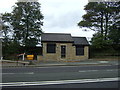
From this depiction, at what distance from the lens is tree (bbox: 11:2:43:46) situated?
77.7 ft

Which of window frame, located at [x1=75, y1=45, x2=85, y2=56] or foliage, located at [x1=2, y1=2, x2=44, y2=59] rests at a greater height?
foliage, located at [x1=2, y1=2, x2=44, y2=59]

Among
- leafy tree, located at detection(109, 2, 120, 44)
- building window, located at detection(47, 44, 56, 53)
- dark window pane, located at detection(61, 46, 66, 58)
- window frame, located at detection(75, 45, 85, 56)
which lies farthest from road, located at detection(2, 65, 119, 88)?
leafy tree, located at detection(109, 2, 120, 44)

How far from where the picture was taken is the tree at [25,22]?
23672mm

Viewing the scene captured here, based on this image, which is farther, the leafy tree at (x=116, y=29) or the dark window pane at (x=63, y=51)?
the leafy tree at (x=116, y=29)

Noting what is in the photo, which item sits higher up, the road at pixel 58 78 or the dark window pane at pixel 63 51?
the dark window pane at pixel 63 51

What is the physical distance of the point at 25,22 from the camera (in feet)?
78.4

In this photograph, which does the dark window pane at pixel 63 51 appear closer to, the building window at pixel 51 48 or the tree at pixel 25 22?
the building window at pixel 51 48

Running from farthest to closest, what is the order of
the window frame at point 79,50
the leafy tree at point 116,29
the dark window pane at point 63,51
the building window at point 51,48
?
the leafy tree at point 116,29, the window frame at point 79,50, the dark window pane at point 63,51, the building window at point 51,48

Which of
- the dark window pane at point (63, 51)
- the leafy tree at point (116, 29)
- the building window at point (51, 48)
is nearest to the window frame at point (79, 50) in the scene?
the dark window pane at point (63, 51)

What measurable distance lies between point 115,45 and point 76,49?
7384 millimetres

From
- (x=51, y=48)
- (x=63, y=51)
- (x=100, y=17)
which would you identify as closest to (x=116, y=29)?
(x=100, y=17)

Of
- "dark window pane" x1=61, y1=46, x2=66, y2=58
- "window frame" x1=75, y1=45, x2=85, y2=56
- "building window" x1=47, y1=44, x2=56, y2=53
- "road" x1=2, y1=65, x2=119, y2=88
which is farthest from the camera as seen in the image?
"window frame" x1=75, y1=45, x2=85, y2=56

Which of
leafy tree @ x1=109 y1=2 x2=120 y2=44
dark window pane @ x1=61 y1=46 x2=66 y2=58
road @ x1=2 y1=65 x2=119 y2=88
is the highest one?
leafy tree @ x1=109 y1=2 x2=120 y2=44

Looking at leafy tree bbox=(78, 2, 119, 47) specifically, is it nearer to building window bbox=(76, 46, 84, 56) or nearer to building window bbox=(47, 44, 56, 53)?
building window bbox=(76, 46, 84, 56)
